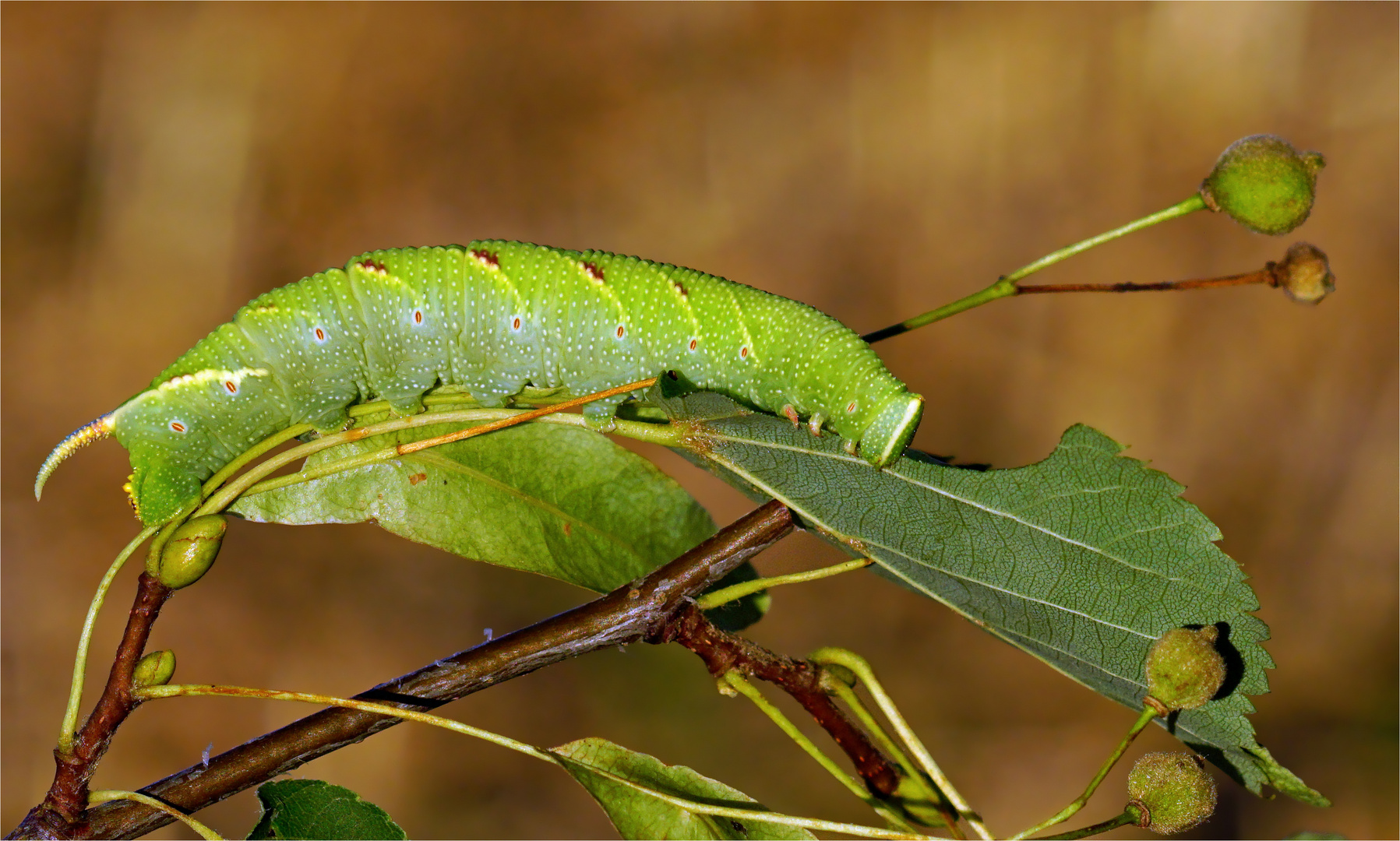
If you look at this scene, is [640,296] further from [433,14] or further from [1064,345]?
[433,14]

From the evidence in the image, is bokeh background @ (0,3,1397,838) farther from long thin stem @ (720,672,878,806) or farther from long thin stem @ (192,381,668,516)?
long thin stem @ (720,672,878,806)

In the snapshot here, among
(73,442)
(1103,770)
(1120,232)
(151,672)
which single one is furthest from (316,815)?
(1120,232)

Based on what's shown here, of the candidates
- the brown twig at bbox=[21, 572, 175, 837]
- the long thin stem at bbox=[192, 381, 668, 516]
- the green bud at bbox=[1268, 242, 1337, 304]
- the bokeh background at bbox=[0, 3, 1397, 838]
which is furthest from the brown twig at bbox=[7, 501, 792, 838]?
the bokeh background at bbox=[0, 3, 1397, 838]

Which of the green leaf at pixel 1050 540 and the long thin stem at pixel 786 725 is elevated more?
the green leaf at pixel 1050 540

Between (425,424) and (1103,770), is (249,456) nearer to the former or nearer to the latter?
(425,424)

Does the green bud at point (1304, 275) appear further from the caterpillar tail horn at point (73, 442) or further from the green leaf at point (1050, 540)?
the caterpillar tail horn at point (73, 442)

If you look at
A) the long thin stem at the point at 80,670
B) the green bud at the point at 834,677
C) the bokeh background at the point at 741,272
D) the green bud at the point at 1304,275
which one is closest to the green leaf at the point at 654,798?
the green bud at the point at 834,677

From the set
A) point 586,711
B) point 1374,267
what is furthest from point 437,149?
point 1374,267
